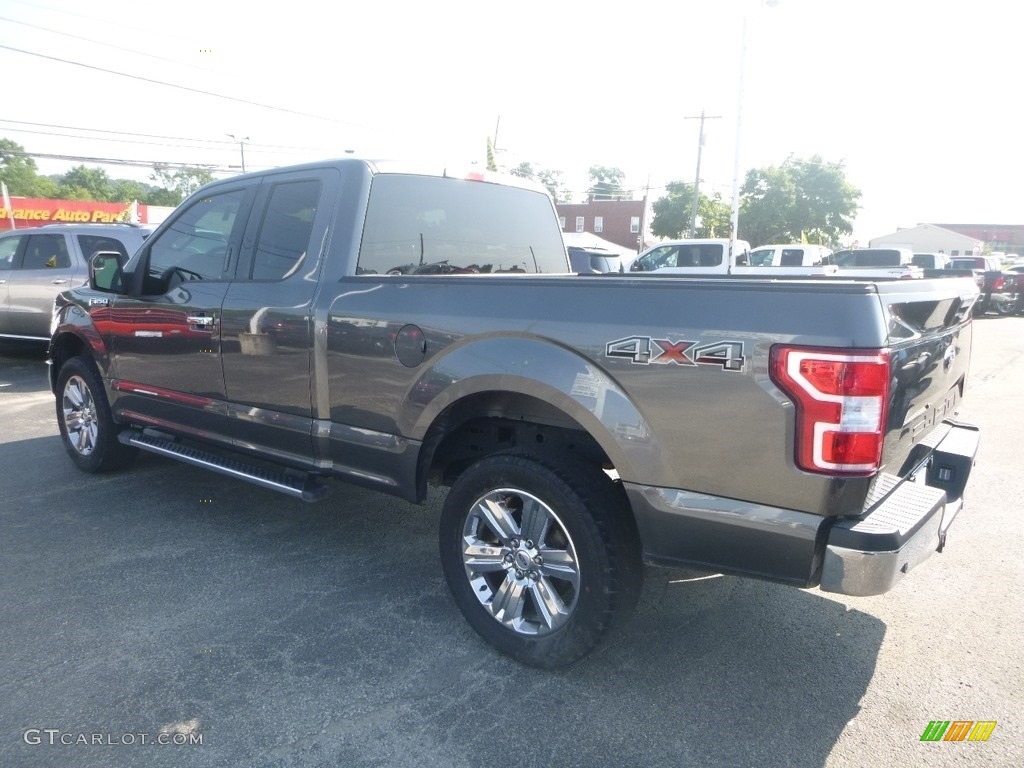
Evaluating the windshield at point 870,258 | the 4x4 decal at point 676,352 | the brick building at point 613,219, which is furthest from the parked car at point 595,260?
the brick building at point 613,219

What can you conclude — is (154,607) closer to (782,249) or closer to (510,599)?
(510,599)

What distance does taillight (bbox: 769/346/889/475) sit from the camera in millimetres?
2160

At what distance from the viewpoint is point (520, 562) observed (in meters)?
2.96

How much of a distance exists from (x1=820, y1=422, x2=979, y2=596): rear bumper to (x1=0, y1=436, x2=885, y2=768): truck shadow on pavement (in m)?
0.67

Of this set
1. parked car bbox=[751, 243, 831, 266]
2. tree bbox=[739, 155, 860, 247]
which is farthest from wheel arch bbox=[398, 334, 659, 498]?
tree bbox=[739, 155, 860, 247]

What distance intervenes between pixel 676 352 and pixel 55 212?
51.4 m

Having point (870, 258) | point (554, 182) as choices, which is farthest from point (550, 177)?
point (870, 258)

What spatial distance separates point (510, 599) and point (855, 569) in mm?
1345

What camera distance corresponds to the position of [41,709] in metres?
2.68

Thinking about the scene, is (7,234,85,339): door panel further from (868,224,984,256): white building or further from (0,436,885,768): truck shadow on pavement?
(868,224,984,256): white building

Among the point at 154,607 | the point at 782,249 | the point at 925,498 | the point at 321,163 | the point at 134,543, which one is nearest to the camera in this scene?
the point at 925,498

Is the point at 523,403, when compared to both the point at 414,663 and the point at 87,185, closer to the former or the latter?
the point at 414,663

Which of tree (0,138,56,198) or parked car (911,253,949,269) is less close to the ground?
tree (0,138,56,198)

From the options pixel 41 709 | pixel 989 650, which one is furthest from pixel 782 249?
pixel 41 709
